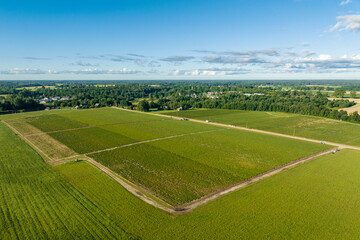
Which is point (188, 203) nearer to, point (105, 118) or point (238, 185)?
point (238, 185)

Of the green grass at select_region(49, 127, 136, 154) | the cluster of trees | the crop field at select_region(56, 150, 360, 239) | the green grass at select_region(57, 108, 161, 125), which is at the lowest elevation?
the crop field at select_region(56, 150, 360, 239)

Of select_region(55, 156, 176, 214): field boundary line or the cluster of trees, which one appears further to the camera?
the cluster of trees

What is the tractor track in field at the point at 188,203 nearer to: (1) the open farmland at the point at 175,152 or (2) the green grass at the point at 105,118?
(1) the open farmland at the point at 175,152

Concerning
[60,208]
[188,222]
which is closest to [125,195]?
[60,208]

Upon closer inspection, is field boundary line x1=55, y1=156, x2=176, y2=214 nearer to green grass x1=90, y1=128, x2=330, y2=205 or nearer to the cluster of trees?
green grass x1=90, y1=128, x2=330, y2=205

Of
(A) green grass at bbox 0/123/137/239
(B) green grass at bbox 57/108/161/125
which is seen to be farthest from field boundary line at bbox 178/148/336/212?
(B) green grass at bbox 57/108/161/125

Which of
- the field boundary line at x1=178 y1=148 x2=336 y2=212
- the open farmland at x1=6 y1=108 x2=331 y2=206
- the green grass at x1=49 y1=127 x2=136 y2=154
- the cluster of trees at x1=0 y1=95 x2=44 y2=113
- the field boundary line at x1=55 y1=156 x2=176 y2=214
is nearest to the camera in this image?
the field boundary line at x1=55 y1=156 x2=176 y2=214
